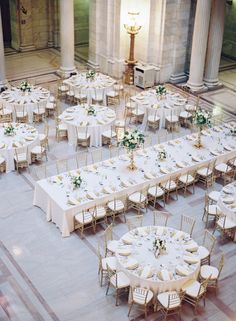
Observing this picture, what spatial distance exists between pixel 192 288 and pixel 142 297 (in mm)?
1033

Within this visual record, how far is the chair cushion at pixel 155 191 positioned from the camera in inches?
537

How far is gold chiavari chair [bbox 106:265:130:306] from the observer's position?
10.6m

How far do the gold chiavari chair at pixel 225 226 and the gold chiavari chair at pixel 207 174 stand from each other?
6.28ft

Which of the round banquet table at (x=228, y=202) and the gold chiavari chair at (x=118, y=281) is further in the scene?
the round banquet table at (x=228, y=202)

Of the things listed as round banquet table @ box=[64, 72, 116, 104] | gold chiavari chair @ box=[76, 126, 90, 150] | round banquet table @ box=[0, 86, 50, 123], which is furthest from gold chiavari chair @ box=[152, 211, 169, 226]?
round banquet table @ box=[64, 72, 116, 104]

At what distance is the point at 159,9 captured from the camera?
20609mm

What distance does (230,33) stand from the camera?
84.0 ft

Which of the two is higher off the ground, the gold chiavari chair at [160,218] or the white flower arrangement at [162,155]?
the white flower arrangement at [162,155]

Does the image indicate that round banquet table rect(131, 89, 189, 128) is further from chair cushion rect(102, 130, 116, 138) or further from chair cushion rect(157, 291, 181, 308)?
chair cushion rect(157, 291, 181, 308)

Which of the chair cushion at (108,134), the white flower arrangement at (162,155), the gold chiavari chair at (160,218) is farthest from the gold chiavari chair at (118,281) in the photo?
the chair cushion at (108,134)

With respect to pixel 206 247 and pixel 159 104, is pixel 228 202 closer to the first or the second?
pixel 206 247

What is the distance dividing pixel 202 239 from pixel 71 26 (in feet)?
38.4

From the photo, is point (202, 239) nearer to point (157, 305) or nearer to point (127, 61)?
point (157, 305)

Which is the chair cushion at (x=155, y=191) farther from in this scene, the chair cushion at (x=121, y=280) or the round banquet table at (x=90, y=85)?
the round banquet table at (x=90, y=85)
